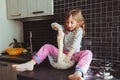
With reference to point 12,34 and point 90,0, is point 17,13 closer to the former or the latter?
point 12,34

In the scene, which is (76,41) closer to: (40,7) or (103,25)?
(103,25)

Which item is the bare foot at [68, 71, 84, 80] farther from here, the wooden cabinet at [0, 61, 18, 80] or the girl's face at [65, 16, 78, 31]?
the wooden cabinet at [0, 61, 18, 80]

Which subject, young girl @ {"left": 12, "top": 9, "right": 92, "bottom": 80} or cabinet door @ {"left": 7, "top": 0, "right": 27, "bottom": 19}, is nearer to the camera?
young girl @ {"left": 12, "top": 9, "right": 92, "bottom": 80}

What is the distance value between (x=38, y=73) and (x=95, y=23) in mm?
759

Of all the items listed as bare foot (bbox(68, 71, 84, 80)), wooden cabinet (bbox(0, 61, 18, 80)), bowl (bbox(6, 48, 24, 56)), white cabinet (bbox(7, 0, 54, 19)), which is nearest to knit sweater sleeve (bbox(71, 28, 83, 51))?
bare foot (bbox(68, 71, 84, 80))

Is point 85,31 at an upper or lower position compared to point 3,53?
upper

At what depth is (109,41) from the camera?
171 centimetres

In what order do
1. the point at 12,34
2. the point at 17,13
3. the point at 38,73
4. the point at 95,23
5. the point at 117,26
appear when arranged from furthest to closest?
the point at 12,34 → the point at 17,13 → the point at 95,23 → the point at 117,26 → the point at 38,73

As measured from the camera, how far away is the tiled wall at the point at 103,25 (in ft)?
5.45

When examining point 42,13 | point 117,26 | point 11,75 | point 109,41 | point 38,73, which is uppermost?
point 42,13

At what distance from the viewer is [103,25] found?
1.73m

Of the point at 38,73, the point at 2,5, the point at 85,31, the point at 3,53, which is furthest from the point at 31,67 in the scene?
the point at 2,5

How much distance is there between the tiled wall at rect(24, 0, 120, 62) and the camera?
166 cm

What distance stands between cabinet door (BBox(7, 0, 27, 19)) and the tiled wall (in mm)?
676
